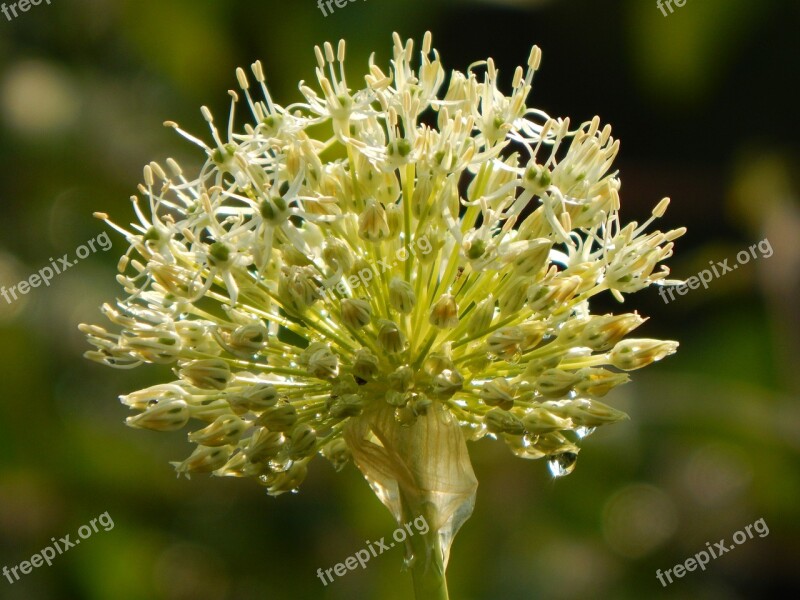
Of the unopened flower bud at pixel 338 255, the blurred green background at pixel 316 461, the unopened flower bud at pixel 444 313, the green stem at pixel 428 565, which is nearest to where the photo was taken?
the green stem at pixel 428 565

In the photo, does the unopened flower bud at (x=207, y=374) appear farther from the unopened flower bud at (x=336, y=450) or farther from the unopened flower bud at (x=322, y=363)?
the unopened flower bud at (x=336, y=450)

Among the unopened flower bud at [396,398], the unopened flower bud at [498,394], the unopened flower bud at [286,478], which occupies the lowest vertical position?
the unopened flower bud at [498,394]

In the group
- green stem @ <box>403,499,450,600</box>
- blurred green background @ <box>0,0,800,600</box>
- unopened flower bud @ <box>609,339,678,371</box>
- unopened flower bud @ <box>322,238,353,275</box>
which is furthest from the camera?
blurred green background @ <box>0,0,800,600</box>

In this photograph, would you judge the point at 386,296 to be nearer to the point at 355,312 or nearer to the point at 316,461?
the point at 355,312

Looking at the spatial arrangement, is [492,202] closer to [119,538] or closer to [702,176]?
[119,538]

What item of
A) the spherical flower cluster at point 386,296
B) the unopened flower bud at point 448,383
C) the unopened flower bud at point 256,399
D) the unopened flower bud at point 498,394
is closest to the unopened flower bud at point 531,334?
the spherical flower cluster at point 386,296

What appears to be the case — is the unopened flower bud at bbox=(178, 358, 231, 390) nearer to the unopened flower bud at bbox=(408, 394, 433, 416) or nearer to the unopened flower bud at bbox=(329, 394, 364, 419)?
the unopened flower bud at bbox=(329, 394, 364, 419)

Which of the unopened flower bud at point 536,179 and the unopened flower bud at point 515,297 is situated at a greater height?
the unopened flower bud at point 536,179

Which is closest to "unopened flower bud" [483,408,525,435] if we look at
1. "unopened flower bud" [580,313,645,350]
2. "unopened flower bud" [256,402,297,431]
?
"unopened flower bud" [580,313,645,350]
